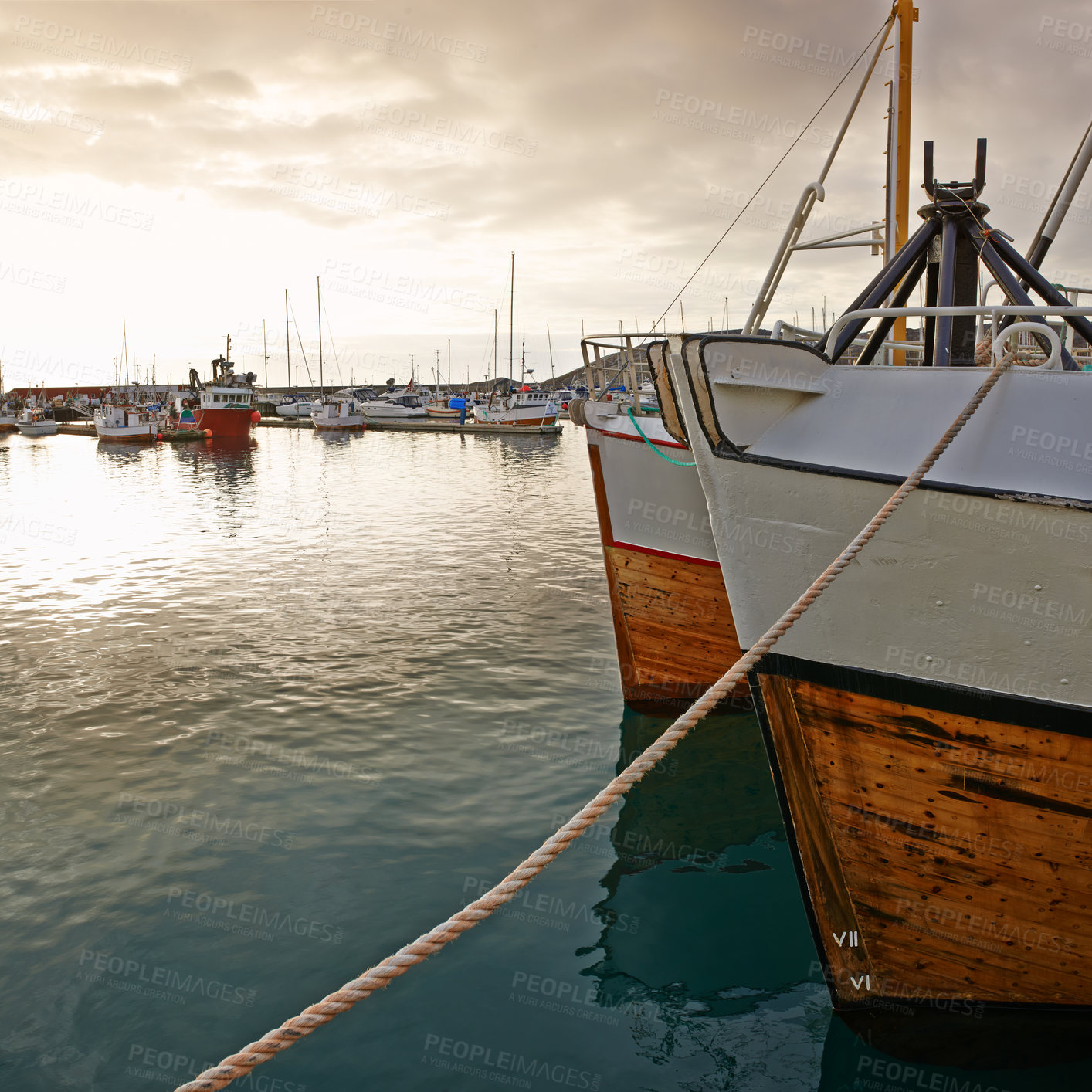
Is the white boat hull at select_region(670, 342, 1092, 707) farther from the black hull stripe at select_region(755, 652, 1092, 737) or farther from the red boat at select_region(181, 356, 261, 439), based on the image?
the red boat at select_region(181, 356, 261, 439)

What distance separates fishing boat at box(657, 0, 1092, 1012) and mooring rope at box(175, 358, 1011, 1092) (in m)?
0.18

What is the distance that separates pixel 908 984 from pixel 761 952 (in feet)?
3.31

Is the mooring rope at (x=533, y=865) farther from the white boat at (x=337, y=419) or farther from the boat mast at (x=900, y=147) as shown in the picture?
the white boat at (x=337, y=419)

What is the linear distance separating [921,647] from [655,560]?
14.3ft

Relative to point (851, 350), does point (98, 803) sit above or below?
below

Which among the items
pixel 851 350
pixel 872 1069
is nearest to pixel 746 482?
pixel 872 1069

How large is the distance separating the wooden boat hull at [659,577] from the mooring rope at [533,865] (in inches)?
155

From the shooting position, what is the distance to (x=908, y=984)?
3371 millimetres

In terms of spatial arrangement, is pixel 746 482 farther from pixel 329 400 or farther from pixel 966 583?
pixel 329 400

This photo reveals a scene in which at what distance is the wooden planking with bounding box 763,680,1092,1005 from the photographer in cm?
288

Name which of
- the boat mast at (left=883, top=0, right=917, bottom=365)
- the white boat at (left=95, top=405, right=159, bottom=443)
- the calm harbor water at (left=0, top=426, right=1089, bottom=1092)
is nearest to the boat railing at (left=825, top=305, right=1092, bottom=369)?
the calm harbor water at (left=0, top=426, right=1089, bottom=1092)

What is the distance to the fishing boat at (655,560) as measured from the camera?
6992 millimetres

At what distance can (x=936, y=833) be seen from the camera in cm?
306

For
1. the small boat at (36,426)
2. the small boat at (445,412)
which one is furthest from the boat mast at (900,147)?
the small boat at (36,426)
